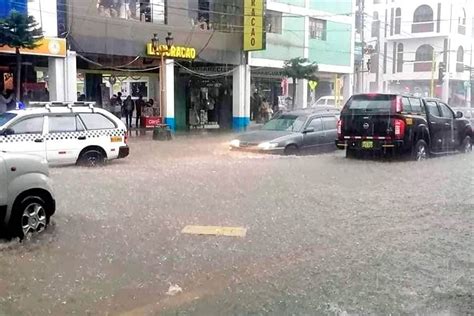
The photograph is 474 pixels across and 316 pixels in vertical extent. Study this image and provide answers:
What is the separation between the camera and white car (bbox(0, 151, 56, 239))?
6273mm

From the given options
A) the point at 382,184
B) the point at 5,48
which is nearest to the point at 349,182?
the point at 382,184

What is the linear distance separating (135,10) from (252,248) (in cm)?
1807

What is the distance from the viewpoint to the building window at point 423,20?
46.8m

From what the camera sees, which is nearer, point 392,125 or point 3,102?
point 392,125

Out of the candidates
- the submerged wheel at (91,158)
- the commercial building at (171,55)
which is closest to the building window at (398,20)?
the commercial building at (171,55)

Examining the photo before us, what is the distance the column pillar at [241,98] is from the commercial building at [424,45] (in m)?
19.8

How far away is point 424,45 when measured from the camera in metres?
51.3

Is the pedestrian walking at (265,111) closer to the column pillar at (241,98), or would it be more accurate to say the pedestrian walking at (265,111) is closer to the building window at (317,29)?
the column pillar at (241,98)

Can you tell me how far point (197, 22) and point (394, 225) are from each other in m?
19.0

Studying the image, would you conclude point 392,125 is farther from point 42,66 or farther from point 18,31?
point 42,66

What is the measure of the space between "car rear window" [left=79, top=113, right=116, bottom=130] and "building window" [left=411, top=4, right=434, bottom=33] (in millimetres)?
39089

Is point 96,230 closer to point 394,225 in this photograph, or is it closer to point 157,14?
point 394,225

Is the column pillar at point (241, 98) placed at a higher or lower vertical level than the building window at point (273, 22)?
lower

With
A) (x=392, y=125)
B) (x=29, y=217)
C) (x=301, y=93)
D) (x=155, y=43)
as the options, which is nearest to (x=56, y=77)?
(x=155, y=43)
